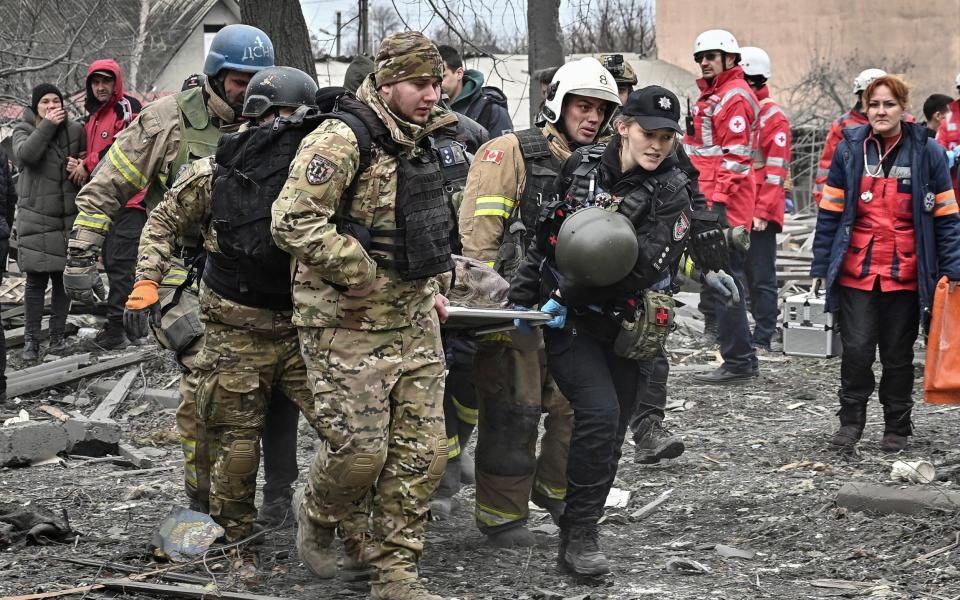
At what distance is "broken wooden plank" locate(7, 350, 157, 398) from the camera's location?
964 cm

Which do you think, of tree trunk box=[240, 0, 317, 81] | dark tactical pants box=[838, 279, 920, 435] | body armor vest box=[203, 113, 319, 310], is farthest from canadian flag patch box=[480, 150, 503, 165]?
tree trunk box=[240, 0, 317, 81]

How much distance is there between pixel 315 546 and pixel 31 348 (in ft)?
22.5

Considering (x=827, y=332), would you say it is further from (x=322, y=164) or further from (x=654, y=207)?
(x=322, y=164)

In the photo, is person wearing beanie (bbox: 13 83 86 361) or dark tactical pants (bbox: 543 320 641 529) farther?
person wearing beanie (bbox: 13 83 86 361)

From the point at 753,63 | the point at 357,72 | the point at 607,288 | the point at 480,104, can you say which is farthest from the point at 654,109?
the point at 753,63

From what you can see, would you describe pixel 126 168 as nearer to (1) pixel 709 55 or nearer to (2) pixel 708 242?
(2) pixel 708 242

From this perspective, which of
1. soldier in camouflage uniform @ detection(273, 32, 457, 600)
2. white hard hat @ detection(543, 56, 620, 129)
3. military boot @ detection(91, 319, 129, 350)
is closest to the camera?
soldier in camouflage uniform @ detection(273, 32, 457, 600)

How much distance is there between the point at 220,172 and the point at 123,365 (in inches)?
216

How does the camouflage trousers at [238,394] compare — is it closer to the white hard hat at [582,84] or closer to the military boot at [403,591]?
the military boot at [403,591]

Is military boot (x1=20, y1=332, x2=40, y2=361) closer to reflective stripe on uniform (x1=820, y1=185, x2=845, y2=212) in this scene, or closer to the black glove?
reflective stripe on uniform (x1=820, y1=185, x2=845, y2=212)

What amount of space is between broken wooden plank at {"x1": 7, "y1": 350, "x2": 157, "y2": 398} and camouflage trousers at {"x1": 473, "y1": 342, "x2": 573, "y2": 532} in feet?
16.9

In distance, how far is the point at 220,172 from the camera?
504 cm

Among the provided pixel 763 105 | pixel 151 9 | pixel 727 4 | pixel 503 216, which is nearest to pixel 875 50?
pixel 727 4

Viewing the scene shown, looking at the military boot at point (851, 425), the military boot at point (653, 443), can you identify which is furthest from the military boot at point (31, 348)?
the military boot at point (851, 425)
